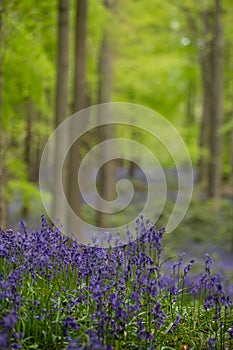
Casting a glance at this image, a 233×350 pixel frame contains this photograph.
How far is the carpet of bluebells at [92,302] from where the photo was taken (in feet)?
8.90

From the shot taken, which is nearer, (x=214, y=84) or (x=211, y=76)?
(x=214, y=84)

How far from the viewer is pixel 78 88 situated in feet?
29.9

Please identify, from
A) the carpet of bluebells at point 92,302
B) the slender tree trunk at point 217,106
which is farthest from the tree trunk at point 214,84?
the carpet of bluebells at point 92,302

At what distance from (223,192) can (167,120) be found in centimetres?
334

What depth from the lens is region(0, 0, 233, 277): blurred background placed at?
853 centimetres

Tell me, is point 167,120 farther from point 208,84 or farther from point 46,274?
point 46,274

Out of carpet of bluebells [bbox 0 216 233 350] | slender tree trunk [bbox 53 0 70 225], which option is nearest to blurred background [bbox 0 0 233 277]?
slender tree trunk [bbox 53 0 70 225]

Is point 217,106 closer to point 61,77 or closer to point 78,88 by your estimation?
point 78,88

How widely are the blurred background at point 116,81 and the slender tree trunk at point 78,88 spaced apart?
0.7 inches

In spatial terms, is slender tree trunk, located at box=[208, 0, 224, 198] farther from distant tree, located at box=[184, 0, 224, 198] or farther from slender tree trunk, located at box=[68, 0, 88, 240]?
slender tree trunk, located at box=[68, 0, 88, 240]

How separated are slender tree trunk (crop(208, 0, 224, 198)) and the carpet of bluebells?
12.5 metres

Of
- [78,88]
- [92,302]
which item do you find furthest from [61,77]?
[92,302]

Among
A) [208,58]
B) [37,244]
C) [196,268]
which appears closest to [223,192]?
[208,58]

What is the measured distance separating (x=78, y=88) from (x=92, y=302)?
6.42m
